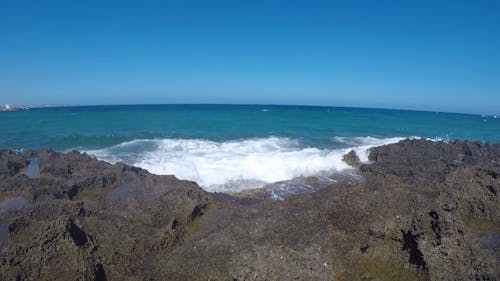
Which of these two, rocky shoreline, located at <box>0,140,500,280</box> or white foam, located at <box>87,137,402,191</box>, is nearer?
rocky shoreline, located at <box>0,140,500,280</box>

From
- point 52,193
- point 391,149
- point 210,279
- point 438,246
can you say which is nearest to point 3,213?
point 52,193

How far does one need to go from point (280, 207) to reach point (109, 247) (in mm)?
3591

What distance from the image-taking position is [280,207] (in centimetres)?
789

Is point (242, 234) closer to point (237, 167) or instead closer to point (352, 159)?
point (237, 167)

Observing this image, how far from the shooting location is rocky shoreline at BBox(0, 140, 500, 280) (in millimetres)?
4945

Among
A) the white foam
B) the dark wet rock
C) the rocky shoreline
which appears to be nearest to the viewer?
the rocky shoreline

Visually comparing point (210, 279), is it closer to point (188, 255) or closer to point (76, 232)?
point (188, 255)

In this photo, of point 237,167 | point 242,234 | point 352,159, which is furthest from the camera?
point 352,159

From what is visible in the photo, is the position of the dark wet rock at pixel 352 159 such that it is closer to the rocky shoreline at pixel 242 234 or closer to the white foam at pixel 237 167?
the white foam at pixel 237 167

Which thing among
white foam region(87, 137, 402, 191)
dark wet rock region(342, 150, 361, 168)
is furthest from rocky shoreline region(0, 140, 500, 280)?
dark wet rock region(342, 150, 361, 168)

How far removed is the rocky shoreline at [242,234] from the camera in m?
4.95

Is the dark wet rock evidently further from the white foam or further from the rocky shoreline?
the rocky shoreline

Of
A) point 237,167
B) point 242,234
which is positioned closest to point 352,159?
point 237,167

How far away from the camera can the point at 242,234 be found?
19.5 feet
